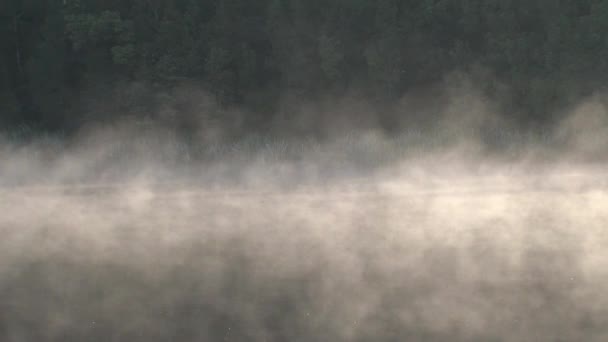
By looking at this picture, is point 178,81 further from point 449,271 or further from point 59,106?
point 449,271

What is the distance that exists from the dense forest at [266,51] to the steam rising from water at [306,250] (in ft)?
8.16

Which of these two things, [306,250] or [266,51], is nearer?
[306,250]

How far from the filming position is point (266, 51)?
14492 millimetres

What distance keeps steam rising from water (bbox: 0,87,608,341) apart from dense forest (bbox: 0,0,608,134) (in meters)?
2.49

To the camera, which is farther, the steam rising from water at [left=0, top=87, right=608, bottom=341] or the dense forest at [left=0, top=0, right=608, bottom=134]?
the dense forest at [left=0, top=0, right=608, bottom=134]

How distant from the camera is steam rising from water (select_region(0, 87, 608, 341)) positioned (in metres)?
5.21

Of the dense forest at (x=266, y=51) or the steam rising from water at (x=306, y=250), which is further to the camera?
the dense forest at (x=266, y=51)

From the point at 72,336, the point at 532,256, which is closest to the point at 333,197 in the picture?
the point at 532,256

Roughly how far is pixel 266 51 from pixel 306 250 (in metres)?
8.27

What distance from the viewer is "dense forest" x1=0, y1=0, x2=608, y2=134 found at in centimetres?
1372

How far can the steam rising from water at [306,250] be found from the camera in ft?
17.1

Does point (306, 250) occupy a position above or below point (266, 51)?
above

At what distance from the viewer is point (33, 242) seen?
7.11 meters

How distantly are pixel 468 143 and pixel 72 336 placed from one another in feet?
28.9
